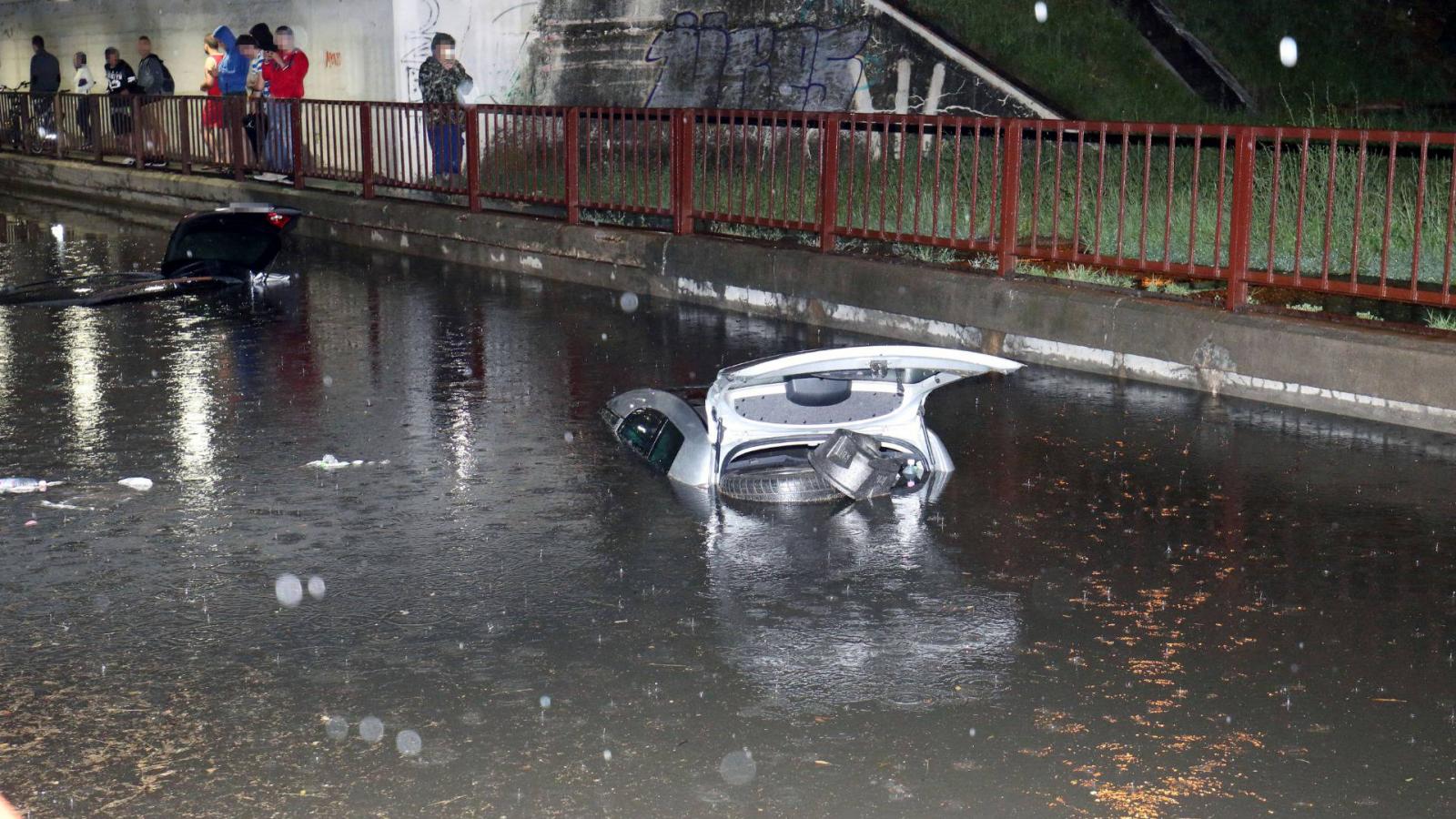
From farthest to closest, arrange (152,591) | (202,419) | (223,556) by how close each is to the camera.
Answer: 1. (202,419)
2. (223,556)
3. (152,591)

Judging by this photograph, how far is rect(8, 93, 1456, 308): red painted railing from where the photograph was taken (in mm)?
9625

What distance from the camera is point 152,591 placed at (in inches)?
221

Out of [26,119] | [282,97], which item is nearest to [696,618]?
[282,97]

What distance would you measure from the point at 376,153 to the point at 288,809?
15409 mm

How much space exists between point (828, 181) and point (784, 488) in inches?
226

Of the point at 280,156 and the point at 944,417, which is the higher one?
the point at 280,156

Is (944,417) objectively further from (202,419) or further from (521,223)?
(521,223)

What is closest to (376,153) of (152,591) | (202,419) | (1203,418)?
(202,419)

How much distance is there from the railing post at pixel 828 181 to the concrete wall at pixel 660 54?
8658 millimetres

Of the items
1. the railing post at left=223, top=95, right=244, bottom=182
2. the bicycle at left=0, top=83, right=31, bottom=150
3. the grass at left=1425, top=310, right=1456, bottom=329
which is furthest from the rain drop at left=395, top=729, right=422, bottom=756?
the bicycle at left=0, top=83, right=31, bottom=150

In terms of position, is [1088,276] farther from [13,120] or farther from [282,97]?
[13,120]

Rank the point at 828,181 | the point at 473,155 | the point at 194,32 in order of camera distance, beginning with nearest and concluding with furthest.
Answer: the point at 828,181, the point at 473,155, the point at 194,32

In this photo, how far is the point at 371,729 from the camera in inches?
173

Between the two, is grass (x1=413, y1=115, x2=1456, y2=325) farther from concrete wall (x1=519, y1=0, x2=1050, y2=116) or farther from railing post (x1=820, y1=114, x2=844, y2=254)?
concrete wall (x1=519, y1=0, x2=1050, y2=116)
